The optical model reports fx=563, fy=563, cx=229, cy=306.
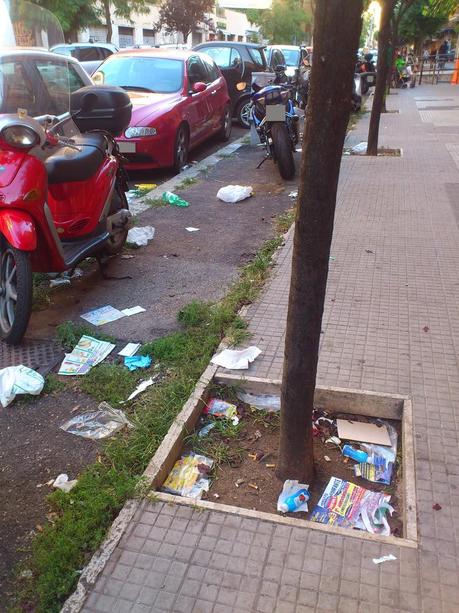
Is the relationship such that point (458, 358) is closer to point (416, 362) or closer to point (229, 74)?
point (416, 362)

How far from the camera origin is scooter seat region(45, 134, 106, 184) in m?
4.33

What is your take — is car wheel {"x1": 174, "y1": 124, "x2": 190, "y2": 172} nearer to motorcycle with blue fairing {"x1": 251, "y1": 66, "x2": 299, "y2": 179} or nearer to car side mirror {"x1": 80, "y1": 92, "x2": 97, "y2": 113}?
motorcycle with blue fairing {"x1": 251, "y1": 66, "x2": 299, "y2": 179}

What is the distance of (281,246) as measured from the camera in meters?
5.86

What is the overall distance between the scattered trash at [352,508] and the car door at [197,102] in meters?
7.78

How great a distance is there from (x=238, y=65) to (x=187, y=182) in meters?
6.25

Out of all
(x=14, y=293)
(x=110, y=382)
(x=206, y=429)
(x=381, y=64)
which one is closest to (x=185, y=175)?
(x=381, y=64)

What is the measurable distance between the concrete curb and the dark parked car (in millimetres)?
1879

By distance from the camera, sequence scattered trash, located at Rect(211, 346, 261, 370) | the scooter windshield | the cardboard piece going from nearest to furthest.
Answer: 1. the cardboard piece
2. scattered trash, located at Rect(211, 346, 261, 370)
3. the scooter windshield

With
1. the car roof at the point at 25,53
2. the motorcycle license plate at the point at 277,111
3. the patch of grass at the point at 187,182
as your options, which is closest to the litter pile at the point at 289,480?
the car roof at the point at 25,53

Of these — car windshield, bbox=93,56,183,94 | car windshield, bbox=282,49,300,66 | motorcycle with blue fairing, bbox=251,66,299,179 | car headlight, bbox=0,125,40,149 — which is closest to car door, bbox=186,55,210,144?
car windshield, bbox=93,56,183,94

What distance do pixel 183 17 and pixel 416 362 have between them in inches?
1402

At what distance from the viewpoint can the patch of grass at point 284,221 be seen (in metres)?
6.48

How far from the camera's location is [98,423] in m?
3.19

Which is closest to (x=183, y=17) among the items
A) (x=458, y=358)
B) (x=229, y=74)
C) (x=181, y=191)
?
(x=229, y=74)
